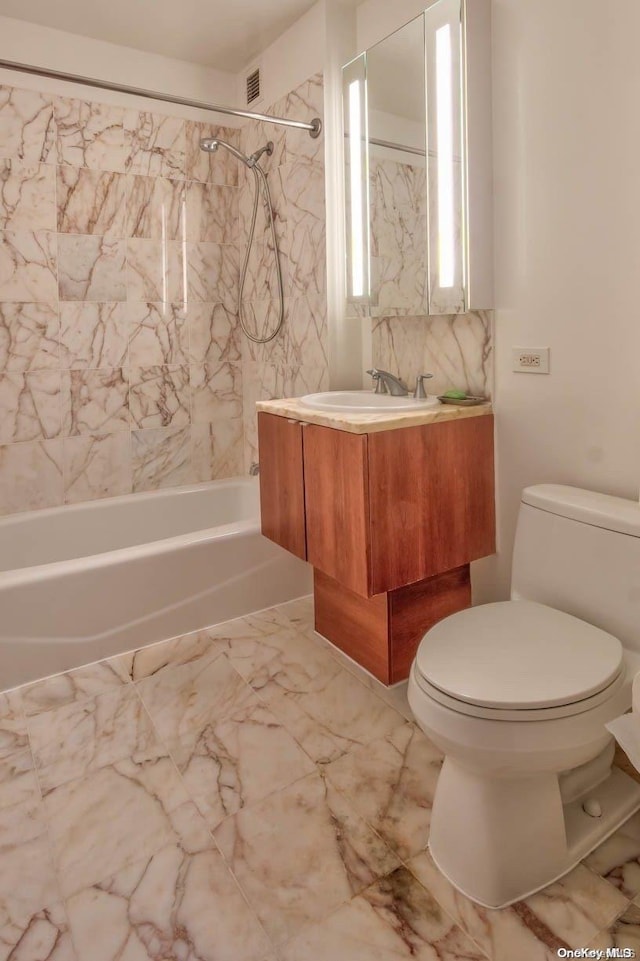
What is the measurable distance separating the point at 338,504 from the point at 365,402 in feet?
1.66

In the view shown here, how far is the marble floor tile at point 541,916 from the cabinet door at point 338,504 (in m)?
0.79

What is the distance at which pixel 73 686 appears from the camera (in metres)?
2.11

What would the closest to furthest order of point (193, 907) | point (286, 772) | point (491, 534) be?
point (193, 907)
point (286, 772)
point (491, 534)

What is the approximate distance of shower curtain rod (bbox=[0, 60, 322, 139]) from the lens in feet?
6.52

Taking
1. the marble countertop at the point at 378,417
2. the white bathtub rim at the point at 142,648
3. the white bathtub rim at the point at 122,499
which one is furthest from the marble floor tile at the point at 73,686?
the marble countertop at the point at 378,417

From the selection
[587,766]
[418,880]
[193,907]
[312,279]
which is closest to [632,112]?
[312,279]

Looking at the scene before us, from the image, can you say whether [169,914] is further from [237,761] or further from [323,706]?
[323,706]

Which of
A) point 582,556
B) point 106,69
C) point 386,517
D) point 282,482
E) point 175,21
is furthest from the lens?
point 106,69

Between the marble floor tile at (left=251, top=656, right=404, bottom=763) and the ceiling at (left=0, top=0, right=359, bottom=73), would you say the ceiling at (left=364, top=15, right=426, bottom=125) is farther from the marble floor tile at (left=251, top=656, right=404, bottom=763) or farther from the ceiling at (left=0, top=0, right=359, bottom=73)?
the marble floor tile at (left=251, top=656, right=404, bottom=763)

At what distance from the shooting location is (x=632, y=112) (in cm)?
155

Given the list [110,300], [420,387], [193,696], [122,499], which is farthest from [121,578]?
[110,300]

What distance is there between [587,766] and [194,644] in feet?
4.51

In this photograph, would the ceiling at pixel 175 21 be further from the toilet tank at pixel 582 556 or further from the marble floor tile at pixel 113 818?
the marble floor tile at pixel 113 818

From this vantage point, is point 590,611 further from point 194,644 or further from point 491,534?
point 194,644
